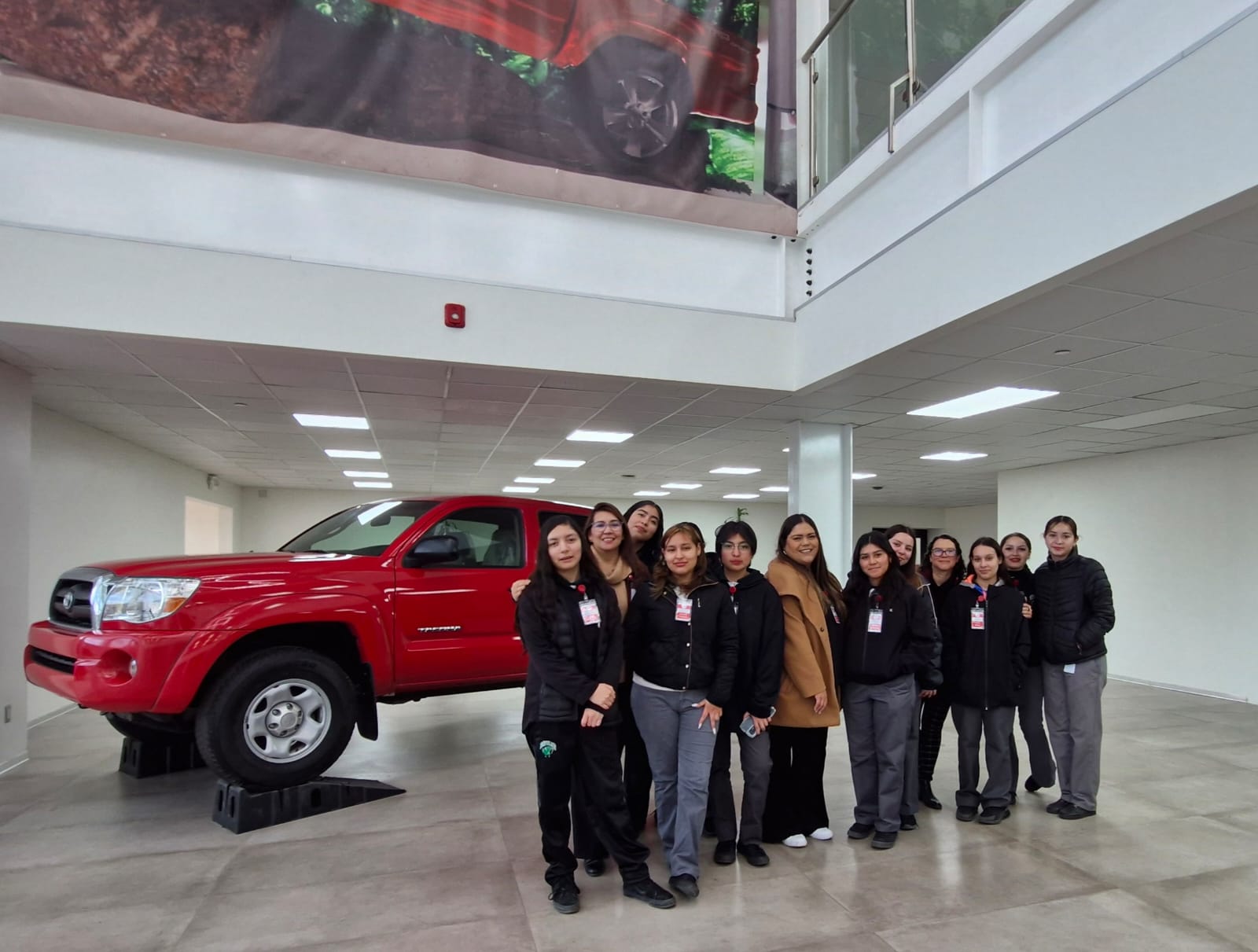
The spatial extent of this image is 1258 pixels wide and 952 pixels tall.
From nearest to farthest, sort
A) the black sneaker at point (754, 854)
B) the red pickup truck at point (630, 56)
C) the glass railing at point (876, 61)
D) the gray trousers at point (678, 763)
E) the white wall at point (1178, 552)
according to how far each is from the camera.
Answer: the gray trousers at point (678, 763) < the black sneaker at point (754, 854) < the glass railing at point (876, 61) < the red pickup truck at point (630, 56) < the white wall at point (1178, 552)

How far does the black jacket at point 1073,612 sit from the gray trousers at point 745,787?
1825 mm

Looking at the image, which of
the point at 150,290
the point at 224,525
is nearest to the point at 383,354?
the point at 150,290

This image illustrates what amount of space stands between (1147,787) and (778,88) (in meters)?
6.01

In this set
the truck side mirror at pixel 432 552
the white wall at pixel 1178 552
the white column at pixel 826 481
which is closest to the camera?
the truck side mirror at pixel 432 552

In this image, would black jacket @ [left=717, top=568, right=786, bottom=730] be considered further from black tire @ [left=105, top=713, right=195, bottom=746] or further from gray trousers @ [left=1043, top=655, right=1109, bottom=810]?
black tire @ [left=105, top=713, right=195, bottom=746]

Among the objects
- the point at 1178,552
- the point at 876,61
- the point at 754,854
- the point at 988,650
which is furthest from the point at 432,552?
the point at 1178,552

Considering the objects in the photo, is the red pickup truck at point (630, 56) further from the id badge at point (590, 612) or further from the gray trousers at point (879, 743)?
the gray trousers at point (879, 743)

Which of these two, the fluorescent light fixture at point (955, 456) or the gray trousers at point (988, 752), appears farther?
the fluorescent light fixture at point (955, 456)

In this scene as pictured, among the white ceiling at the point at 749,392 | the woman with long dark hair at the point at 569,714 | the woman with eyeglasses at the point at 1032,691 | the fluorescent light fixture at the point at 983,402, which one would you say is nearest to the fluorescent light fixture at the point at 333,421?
the white ceiling at the point at 749,392

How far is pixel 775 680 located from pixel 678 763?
53 cm

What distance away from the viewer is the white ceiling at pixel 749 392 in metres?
4.07

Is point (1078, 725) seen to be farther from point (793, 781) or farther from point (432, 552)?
point (432, 552)

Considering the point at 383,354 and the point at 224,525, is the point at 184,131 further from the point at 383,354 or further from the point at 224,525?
the point at 224,525

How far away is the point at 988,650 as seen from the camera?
3842 millimetres
